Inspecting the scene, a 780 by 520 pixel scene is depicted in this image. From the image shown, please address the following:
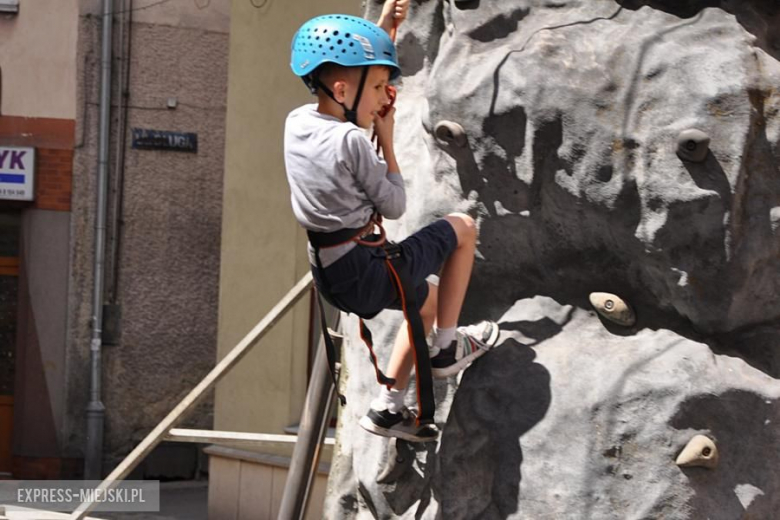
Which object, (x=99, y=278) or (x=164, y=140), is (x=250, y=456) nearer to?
(x=99, y=278)

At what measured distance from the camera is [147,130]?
12453 mm

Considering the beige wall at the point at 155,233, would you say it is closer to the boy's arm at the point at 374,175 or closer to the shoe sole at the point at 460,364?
the shoe sole at the point at 460,364

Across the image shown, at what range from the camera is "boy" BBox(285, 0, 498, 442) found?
3645mm

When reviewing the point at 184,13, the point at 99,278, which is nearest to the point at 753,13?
the point at 99,278

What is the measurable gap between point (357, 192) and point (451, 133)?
1.52 ft

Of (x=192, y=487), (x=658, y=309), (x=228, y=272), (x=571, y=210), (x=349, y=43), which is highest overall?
(x=349, y=43)

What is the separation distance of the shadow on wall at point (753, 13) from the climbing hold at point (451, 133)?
0.68 meters

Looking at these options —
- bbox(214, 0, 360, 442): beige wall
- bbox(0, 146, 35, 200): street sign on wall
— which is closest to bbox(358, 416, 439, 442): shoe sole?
bbox(214, 0, 360, 442): beige wall

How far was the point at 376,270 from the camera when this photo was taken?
12.3 ft

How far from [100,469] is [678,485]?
9215 millimetres

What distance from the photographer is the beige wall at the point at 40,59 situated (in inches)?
479

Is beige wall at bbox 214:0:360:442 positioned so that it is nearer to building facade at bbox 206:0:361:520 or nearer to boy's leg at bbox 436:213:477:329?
building facade at bbox 206:0:361:520

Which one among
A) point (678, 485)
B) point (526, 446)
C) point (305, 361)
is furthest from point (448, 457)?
point (305, 361)

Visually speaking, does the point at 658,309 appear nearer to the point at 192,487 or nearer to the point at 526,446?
the point at 526,446
